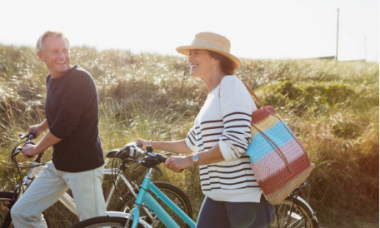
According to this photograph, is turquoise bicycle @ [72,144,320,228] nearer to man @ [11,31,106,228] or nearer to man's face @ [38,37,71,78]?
man @ [11,31,106,228]

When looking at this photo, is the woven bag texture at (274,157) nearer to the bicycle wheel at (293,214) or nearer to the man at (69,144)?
the bicycle wheel at (293,214)

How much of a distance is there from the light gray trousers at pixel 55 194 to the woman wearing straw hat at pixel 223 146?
943mm

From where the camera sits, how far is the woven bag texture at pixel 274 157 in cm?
238

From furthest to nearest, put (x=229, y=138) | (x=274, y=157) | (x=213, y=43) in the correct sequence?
(x=213, y=43), (x=274, y=157), (x=229, y=138)

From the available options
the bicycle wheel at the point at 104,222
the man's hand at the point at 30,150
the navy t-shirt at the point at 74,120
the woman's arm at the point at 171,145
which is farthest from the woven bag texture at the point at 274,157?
the man's hand at the point at 30,150

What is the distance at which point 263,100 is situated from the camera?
339 inches

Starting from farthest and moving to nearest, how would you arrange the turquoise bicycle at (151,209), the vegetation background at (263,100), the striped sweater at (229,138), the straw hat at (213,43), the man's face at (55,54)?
1. the vegetation background at (263,100)
2. the man's face at (55,54)
3. the turquoise bicycle at (151,209)
4. the straw hat at (213,43)
5. the striped sweater at (229,138)

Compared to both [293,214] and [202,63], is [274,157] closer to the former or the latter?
[202,63]

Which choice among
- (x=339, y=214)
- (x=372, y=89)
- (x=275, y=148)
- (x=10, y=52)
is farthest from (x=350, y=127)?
(x=10, y=52)

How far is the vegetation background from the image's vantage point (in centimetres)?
564

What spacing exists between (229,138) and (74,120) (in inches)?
50.0

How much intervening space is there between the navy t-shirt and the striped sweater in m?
0.98

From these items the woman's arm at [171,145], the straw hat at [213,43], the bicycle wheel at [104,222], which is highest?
the straw hat at [213,43]

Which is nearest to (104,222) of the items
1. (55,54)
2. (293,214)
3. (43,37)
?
(55,54)
